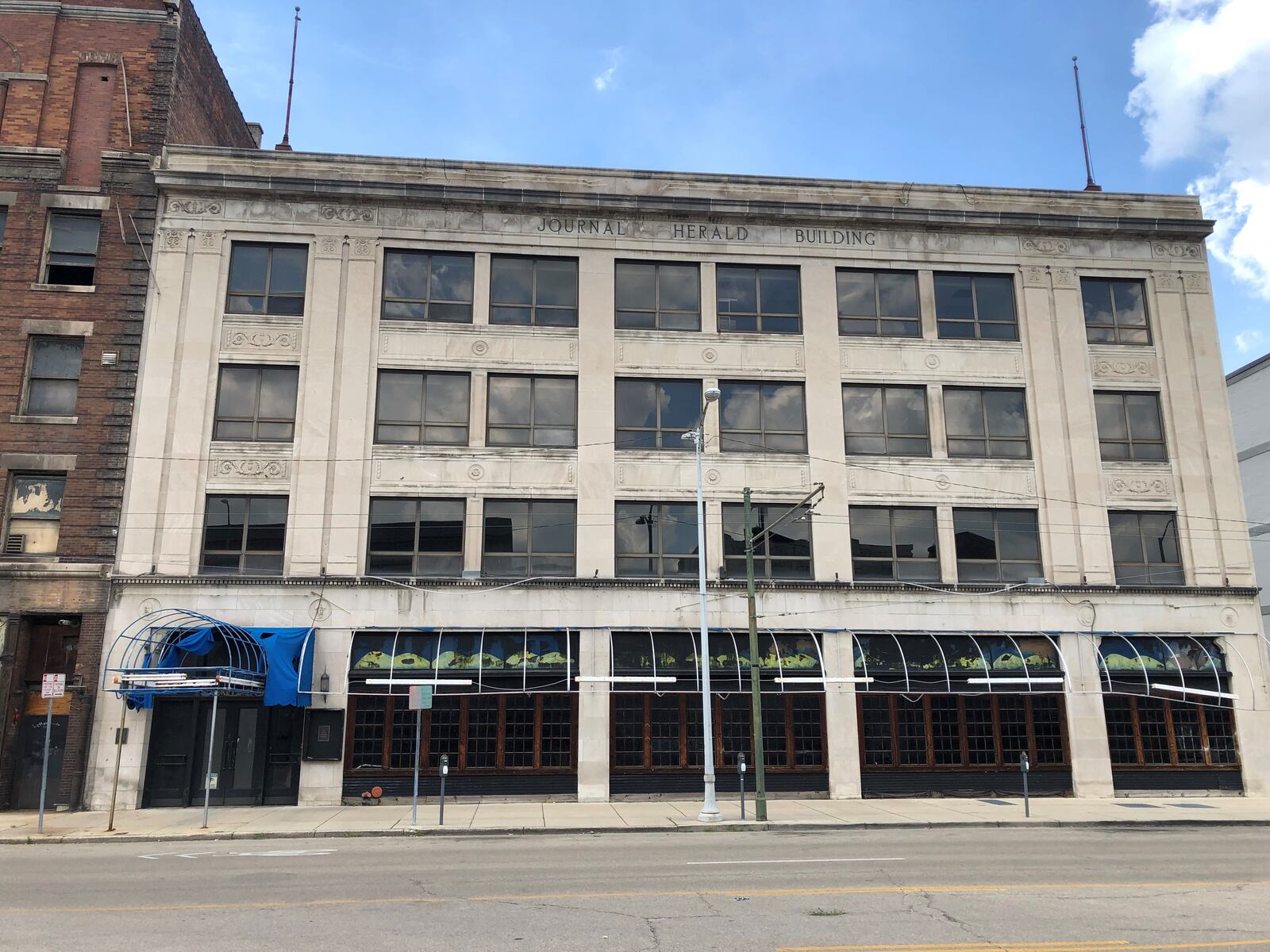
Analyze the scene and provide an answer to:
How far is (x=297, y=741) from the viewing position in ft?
82.3

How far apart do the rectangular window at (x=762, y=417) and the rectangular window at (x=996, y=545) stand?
531cm

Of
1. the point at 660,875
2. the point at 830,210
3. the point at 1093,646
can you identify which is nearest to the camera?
the point at 660,875

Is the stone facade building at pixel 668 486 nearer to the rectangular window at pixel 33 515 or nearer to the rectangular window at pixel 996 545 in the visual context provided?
the rectangular window at pixel 996 545

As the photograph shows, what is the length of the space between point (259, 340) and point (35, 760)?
12204mm

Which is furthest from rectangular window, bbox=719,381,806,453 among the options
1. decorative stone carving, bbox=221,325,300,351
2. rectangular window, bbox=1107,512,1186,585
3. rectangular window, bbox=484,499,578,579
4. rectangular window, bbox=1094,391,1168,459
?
decorative stone carving, bbox=221,325,300,351

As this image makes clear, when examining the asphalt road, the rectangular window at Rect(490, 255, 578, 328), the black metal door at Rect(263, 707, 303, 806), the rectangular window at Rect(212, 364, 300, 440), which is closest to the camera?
the asphalt road

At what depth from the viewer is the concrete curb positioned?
763 inches

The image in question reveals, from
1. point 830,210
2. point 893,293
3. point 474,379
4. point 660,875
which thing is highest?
point 830,210

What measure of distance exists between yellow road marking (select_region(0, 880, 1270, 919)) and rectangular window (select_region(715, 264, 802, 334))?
18.9 meters

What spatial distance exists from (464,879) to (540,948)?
4534mm

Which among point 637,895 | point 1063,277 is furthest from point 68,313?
point 1063,277

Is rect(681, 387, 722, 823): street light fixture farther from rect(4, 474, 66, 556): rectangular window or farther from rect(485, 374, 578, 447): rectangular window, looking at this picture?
rect(4, 474, 66, 556): rectangular window

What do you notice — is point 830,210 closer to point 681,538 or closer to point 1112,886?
point 681,538

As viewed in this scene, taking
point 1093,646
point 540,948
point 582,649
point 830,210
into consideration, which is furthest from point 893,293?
point 540,948
